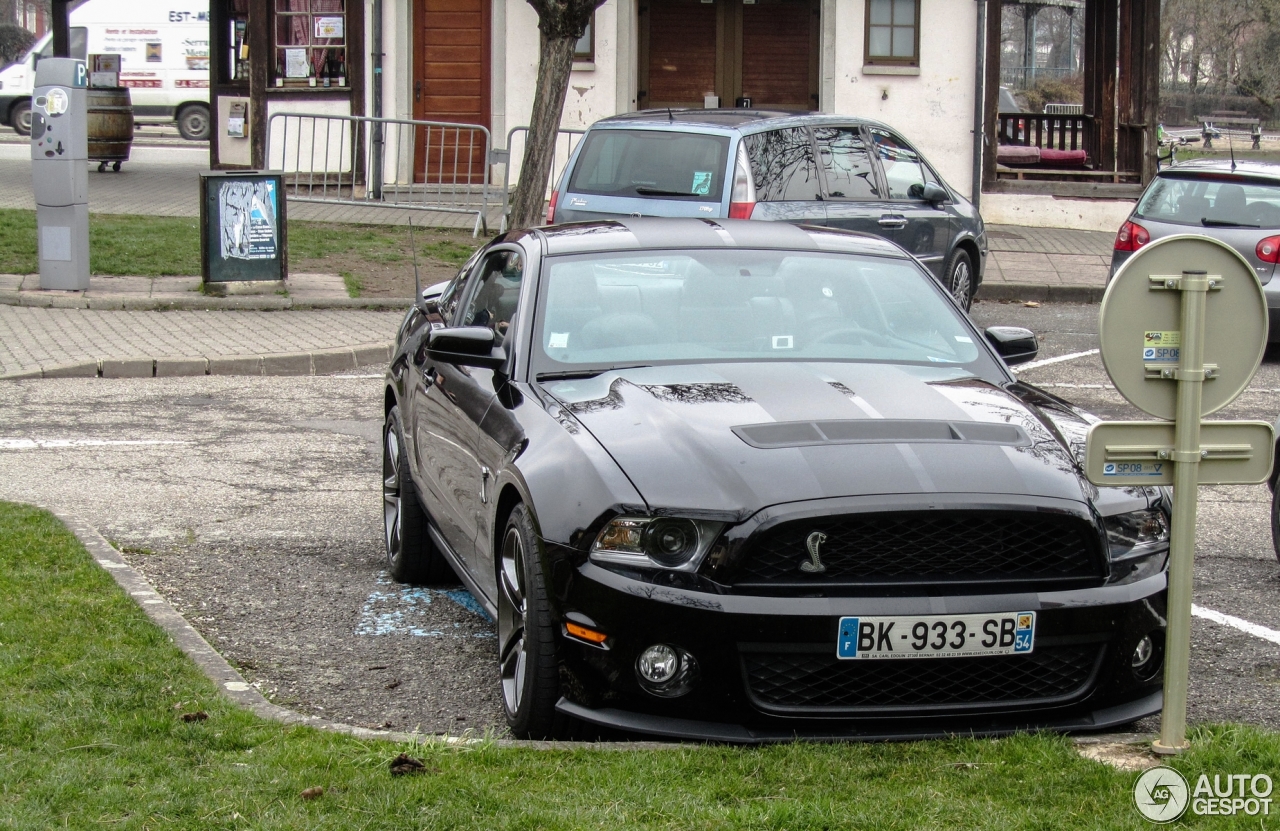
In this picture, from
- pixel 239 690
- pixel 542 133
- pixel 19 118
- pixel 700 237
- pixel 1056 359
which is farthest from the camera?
pixel 19 118

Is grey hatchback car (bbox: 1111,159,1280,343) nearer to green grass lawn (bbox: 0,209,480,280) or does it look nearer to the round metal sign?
green grass lawn (bbox: 0,209,480,280)

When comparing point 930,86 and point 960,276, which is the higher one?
point 930,86

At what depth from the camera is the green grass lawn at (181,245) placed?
15.7 meters

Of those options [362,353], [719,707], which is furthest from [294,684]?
[362,353]

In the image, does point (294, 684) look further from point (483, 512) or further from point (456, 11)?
point (456, 11)

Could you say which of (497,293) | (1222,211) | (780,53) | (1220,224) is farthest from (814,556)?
(780,53)

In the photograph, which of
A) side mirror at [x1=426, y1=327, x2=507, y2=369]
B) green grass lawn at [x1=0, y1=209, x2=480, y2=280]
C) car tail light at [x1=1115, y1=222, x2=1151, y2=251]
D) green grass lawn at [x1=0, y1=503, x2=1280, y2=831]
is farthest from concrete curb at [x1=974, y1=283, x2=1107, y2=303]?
green grass lawn at [x1=0, y1=503, x2=1280, y2=831]

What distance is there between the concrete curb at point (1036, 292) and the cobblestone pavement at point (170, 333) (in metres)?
6.24

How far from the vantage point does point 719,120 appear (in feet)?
39.7

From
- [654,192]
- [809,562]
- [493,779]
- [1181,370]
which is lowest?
[493,779]

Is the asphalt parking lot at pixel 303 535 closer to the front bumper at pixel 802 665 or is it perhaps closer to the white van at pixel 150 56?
the front bumper at pixel 802 665

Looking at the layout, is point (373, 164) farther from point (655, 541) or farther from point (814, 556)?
point (814, 556)

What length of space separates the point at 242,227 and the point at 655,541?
1081 cm

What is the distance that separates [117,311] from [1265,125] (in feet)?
160
